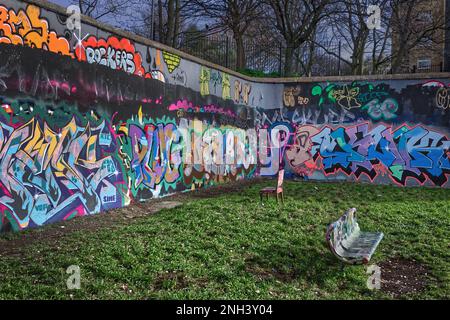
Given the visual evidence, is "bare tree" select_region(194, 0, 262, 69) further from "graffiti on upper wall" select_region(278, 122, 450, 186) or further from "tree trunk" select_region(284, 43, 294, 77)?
"graffiti on upper wall" select_region(278, 122, 450, 186)

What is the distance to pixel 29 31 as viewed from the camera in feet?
23.5

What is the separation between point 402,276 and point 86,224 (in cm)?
500

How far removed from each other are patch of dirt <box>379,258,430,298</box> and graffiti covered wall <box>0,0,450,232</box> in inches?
208

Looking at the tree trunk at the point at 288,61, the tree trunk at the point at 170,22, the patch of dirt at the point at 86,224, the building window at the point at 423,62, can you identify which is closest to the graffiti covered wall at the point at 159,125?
the patch of dirt at the point at 86,224

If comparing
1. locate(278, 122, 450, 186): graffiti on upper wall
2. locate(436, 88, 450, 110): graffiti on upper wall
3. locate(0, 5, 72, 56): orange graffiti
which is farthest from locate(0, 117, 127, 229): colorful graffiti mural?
locate(436, 88, 450, 110): graffiti on upper wall

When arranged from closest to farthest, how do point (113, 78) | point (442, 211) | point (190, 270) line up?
point (190, 270), point (113, 78), point (442, 211)

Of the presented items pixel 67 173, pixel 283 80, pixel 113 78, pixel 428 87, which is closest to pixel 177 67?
pixel 113 78

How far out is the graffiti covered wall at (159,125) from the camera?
7.14 m

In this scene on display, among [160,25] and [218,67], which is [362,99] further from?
[160,25]

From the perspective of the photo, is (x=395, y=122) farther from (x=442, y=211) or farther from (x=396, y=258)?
(x=396, y=258)

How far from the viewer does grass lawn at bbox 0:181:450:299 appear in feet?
16.0

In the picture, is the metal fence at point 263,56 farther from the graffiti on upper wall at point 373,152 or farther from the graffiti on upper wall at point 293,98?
the graffiti on upper wall at point 373,152

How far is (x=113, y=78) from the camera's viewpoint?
921 cm

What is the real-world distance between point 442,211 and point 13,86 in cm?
880
